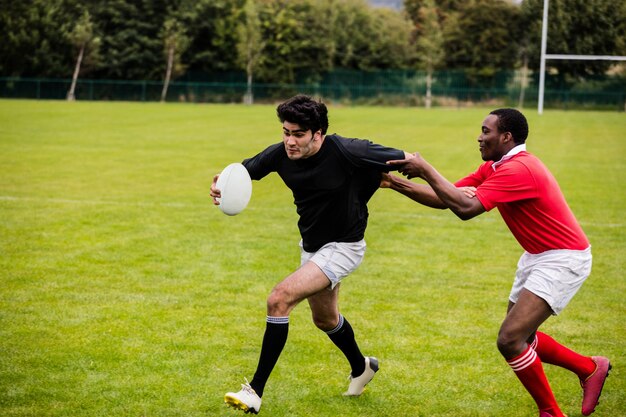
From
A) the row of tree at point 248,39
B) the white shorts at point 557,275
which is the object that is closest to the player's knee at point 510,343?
the white shorts at point 557,275

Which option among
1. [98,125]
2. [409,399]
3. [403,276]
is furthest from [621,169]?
[98,125]

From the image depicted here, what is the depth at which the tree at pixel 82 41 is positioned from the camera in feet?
216

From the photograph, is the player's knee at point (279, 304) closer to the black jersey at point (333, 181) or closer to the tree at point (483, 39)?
the black jersey at point (333, 181)

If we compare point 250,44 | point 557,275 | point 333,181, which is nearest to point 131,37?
point 250,44

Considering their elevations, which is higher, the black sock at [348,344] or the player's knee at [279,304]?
the player's knee at [279,304]

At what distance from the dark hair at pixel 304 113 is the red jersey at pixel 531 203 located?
124 centimetres

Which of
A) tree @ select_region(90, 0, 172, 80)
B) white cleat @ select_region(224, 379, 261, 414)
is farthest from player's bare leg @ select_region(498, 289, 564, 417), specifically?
tree @ select_region(90, 0, 172, 80)

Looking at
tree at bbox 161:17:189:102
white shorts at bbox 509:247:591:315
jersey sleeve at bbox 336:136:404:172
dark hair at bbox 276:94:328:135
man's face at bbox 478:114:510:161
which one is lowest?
white shorts at bbox 509:247:591:315

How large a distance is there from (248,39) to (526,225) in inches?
2633

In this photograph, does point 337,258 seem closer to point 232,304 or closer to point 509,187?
point 509,187

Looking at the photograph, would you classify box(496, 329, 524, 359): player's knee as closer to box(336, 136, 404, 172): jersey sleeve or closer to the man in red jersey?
the man in red jersey

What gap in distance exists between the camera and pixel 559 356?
6328mm

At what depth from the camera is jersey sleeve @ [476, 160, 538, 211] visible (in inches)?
219

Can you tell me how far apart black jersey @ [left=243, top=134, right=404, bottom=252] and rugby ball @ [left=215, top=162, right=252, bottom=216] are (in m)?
0.15
